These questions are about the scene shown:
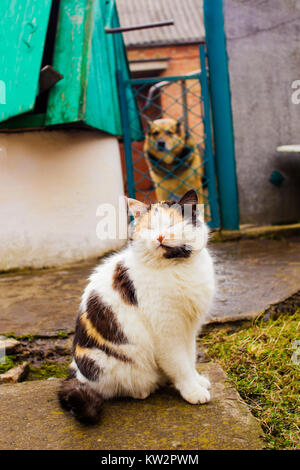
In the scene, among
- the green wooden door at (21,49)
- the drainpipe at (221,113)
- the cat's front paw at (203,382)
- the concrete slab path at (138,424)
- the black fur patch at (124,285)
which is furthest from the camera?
the drainpipe at (221,113)

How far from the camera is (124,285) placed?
1.58 metres

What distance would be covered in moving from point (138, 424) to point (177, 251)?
0.61 meters

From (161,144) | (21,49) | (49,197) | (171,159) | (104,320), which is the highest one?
(21,49)

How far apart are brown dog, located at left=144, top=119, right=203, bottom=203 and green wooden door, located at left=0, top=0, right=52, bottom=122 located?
2301mm

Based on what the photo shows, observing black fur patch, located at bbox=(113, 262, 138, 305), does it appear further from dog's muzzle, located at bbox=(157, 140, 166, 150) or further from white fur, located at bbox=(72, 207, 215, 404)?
dog's muzzle, located at bbox=(157, 140, 166, 150)

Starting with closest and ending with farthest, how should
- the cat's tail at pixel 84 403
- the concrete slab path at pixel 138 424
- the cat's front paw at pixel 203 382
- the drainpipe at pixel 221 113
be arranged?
the concrete slab path at pixel 138 424 → the cat's tail at pixel 84 403 → the cat's front paw at pixel 203 382 → the drainpipe at pixel 221 113

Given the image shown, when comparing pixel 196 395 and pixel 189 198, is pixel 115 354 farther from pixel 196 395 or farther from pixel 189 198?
pixel 189 198

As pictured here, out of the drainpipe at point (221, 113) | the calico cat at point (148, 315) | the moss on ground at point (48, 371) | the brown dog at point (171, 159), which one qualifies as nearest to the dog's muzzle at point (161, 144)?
the brown dog at point (171, 159)

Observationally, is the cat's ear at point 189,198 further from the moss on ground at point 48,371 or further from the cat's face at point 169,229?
the moss on ground at point 48,371

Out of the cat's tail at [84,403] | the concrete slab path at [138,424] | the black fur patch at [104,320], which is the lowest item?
the concrete slab path at [138,424]

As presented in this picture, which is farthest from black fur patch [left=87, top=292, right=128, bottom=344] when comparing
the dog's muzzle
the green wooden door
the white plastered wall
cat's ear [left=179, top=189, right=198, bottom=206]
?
the dog's muzzle

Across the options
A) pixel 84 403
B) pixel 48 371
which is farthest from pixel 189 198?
pixel 48 371

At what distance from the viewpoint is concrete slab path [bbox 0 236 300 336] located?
2500mm

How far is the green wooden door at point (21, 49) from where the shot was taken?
10.4 ft
